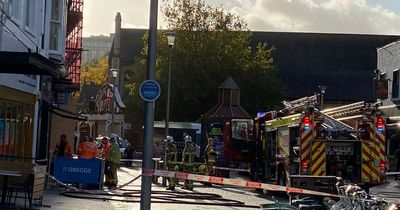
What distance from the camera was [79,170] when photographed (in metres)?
22.6

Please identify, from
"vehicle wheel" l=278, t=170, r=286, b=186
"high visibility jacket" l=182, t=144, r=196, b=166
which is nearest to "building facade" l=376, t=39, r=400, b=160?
"high visibility jacket" l=182, t=144, r=196, b=166

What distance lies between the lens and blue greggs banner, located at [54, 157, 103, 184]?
22.6 m

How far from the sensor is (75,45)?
39.2 metres

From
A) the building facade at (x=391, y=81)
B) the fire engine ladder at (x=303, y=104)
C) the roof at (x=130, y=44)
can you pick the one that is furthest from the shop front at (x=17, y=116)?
the roof at (x=130, y=44)

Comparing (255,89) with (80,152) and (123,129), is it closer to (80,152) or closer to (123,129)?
(123,129)

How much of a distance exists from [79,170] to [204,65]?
36203mm

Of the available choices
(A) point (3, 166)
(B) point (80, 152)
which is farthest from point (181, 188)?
(A) point (3, 166)

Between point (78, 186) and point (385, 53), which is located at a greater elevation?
point (385, 53)

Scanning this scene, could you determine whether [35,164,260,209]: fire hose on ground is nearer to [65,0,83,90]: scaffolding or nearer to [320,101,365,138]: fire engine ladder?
[320,101,365,138]: fire engine ladder

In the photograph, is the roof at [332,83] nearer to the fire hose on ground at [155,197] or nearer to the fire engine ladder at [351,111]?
the fire engine ladder at [351,111]

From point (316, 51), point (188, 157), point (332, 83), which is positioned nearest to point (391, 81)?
point (188, 157)

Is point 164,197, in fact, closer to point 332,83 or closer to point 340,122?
point 340,122

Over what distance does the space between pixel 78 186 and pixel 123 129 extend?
49115mm

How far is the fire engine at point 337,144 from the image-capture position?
67.6ft
